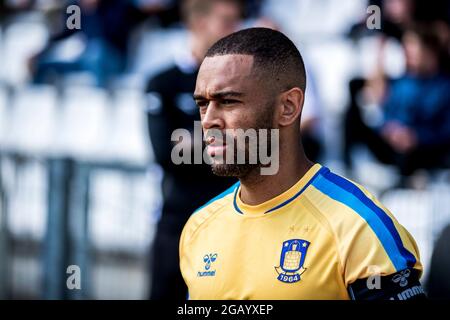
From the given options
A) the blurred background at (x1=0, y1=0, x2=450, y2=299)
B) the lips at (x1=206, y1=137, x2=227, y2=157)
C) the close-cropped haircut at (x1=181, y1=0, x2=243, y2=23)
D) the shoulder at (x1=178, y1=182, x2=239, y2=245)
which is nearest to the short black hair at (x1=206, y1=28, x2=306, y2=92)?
the lips at (x1=206, y1=137, x2=227, y2=157)

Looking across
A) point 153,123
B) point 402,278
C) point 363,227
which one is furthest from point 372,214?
point 153,123

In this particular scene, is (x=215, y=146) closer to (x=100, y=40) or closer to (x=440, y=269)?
(x=440, y=269)

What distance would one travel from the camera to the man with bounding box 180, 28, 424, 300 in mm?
3273

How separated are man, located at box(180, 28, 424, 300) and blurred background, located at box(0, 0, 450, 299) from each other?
2.68 m

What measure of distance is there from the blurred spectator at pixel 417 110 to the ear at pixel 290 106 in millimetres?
3837

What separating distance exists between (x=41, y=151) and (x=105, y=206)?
1.01 m

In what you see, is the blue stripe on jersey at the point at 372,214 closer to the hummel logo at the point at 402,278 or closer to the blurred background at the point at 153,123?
the hummel logo at the point at 402,278

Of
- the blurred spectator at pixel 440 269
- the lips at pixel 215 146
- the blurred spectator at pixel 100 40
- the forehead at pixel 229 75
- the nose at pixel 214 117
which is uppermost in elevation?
the blurred spectator at pixel 100 40

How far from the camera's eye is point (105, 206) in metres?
8.09

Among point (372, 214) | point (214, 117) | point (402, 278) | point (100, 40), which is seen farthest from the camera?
point (100, 40)

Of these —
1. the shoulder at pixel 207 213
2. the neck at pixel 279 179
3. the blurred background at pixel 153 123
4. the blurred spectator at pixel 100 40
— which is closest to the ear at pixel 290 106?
the neck at pixel 279 179

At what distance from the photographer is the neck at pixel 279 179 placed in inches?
142

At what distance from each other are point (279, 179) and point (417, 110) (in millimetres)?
3942

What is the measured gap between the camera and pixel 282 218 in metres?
3.57
